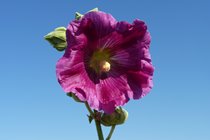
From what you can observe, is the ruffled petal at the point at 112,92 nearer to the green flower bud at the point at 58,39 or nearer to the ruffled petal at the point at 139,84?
the ruffled petal at the point at 139,84

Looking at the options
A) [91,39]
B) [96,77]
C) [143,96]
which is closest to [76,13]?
[91,39]

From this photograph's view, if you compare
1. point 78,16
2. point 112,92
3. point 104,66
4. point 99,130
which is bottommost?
point 99,130

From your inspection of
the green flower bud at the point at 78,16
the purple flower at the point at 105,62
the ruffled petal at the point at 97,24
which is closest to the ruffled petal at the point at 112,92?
the purple flower at the point at 105,62

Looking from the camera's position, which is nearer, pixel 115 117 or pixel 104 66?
pixel 115 117

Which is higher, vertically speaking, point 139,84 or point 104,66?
point 104,66

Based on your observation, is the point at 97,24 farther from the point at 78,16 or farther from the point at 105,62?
the point at 105,62

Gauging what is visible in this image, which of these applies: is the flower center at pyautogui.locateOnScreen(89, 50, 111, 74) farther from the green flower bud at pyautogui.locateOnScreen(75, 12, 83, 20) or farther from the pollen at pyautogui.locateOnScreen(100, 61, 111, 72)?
the green flower bud at pyautogui.locateOnScreen(75, 12, 83, 20)

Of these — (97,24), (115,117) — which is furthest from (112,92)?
(97,24)

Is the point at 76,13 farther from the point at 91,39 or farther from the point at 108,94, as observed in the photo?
the point at 108,94
